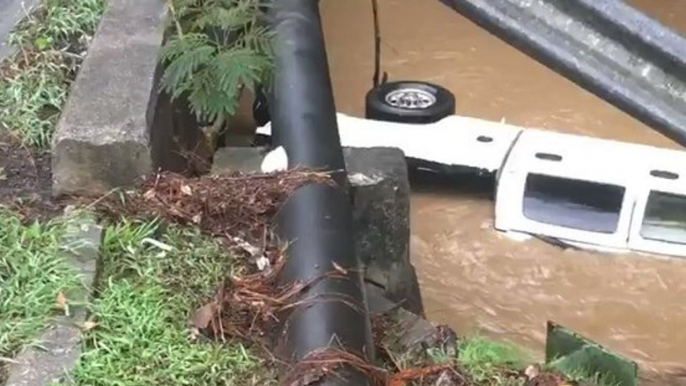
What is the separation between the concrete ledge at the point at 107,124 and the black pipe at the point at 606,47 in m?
1.80

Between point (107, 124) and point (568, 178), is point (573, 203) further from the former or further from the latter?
point (107, 124)

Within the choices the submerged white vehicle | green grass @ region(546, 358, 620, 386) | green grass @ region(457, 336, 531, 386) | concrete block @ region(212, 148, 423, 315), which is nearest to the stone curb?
concrete block @ region(212, 148, 423, 315)

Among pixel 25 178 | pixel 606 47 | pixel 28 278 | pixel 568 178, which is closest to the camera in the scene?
pixel 606 47

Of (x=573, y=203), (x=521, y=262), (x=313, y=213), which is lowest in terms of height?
(x=521, y=262)

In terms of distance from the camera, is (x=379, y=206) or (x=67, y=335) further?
(x=379, y=206)

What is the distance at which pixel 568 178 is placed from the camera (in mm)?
6809

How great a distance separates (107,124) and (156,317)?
2.92 feet

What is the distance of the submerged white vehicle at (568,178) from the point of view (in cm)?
666

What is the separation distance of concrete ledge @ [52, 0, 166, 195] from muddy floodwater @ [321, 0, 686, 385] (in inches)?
76.3

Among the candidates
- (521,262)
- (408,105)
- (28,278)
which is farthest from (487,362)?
(408,105)

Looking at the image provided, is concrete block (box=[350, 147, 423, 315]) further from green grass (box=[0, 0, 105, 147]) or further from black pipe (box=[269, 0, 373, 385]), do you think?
green grass (box=[0, 0, 105, 147])

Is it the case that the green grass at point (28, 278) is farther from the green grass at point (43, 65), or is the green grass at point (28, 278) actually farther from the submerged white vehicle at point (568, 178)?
the submerged white vehicle at point (568, 178)

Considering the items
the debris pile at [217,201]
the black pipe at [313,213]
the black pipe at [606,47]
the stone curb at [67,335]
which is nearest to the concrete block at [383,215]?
the black pipe at [313,213]

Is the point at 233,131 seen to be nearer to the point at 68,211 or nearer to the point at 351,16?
the point at 68,211
